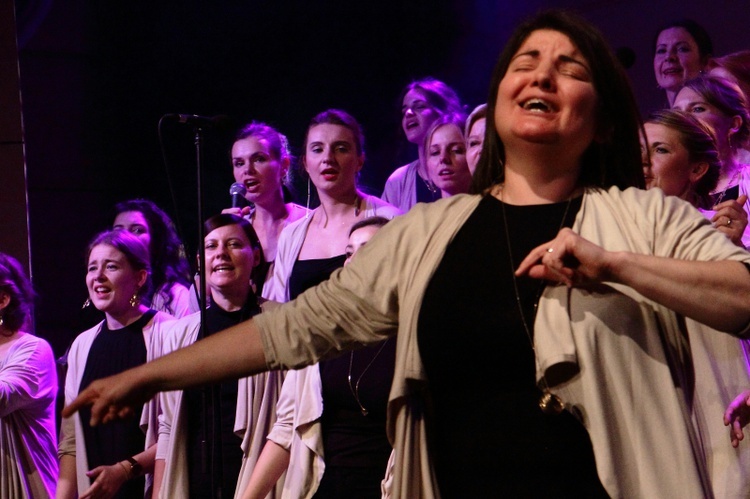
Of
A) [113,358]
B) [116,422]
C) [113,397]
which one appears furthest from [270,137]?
[113,397]

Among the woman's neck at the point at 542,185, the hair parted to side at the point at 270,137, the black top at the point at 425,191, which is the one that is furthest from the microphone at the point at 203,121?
the woman's neck at the point at 542,185

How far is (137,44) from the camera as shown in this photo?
20.7 ft

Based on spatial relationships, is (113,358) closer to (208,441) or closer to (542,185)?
(208,441)

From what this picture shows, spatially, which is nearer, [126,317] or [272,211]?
[126,317]

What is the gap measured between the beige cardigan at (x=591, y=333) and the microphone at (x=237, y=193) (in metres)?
2.87

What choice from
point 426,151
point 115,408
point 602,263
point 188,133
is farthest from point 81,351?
point 602,263

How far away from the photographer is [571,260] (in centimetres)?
144

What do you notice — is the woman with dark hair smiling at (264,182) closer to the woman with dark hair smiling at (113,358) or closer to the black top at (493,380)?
the woman with dark hair smiling at (113,358)

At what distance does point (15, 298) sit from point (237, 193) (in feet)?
3.82

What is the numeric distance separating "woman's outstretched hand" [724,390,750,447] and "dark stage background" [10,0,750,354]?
3.99m

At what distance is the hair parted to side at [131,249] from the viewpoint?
4328 millimetres

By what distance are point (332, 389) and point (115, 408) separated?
1387mm

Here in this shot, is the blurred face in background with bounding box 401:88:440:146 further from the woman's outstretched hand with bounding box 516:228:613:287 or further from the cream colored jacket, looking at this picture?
the woman's outstretched hand with bounding box 516:228:613:287

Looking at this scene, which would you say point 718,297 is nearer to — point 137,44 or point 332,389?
point 332,389
